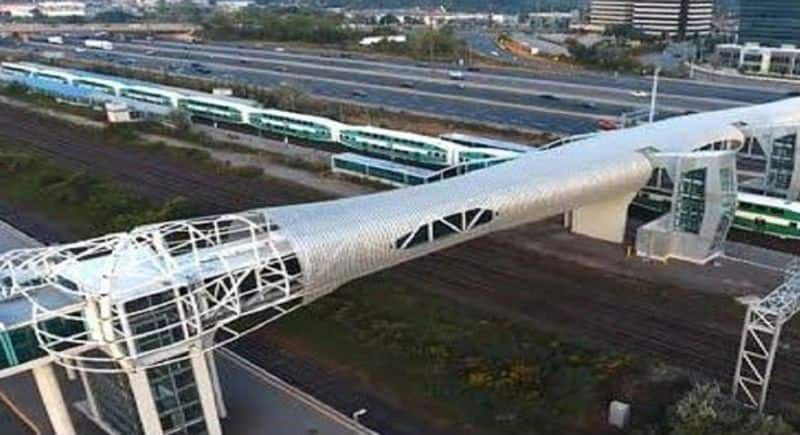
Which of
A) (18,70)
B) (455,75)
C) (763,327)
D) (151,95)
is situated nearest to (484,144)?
(763,327)

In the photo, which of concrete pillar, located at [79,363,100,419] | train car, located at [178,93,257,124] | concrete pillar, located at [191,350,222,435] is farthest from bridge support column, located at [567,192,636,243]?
train car, located at [178,93,257,124]

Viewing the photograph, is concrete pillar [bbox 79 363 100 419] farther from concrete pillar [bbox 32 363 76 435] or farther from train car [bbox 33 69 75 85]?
train car [bbox 33 69 75 85]

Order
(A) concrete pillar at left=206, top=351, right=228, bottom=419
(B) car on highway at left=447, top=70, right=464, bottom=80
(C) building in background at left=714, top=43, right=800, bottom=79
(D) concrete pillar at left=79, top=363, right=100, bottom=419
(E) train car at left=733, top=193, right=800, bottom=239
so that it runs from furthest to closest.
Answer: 1. (C) building in background at left=714, top=43, right=800, bottom=79
2. (B) car on highway at left=447, top=70, right=464, bottom=80
3. (E) train car at left=733, top=193, right=800, bottom=239
4. (A) concrete pillar at left=206, top=351, right=228, bottom=419
5. (D) concrete pillar at left=79, top=363, right=100, bottom=419

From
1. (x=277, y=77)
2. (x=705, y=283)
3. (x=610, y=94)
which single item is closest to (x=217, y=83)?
(x=277, y=77)

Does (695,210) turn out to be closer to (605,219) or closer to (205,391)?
(605,219)

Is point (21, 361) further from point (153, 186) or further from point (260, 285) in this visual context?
point (153, 186)

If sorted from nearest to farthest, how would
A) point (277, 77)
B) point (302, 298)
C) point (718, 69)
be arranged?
point (302, 298) < point (277, 77) < point (718, 69)
